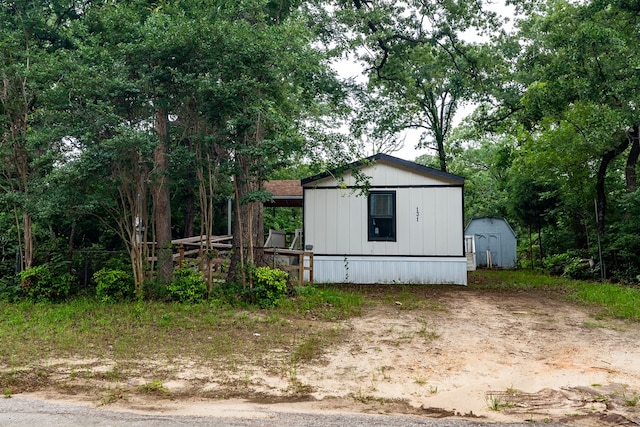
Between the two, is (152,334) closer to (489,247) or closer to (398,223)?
(398,223)

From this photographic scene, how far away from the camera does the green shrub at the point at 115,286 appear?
27.9 ft

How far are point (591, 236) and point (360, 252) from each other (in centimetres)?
775

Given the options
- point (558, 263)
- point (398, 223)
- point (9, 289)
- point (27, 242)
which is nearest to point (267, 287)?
point (27, 242)

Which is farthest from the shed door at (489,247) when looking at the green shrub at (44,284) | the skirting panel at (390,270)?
the green shrub at (44,284)

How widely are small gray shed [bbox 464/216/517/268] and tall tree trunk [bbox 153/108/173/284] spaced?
14.8 meters

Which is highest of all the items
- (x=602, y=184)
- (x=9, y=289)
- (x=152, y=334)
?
(x=602, y=184)

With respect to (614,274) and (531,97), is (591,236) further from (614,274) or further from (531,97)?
(531,97)

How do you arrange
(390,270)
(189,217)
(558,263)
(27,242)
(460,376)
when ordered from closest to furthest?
(460,376) < (27,242) < (390,270) < (189,217) < (558,263)

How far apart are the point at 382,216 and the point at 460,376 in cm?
766

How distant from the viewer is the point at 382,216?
12.4 m

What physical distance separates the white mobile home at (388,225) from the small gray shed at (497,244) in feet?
30.0

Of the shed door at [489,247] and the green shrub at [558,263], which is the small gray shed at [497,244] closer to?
the shed door at [489,247]

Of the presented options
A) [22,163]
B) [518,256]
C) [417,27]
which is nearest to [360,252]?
[417,27]

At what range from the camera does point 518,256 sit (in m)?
22.6
